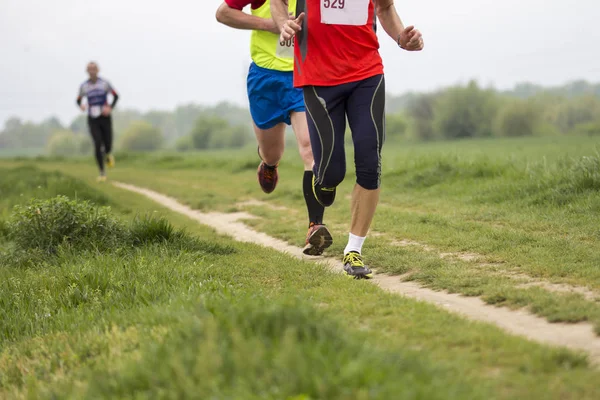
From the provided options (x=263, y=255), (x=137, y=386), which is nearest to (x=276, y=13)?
(x=263, y=255)

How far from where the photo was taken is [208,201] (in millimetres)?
11109

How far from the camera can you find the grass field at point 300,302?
2.44 m

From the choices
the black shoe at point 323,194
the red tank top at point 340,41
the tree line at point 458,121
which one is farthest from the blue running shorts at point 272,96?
the tree line at point 458,121

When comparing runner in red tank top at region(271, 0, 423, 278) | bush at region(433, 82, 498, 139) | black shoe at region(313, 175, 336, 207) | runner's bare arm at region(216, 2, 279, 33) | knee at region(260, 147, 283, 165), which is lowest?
black shoe at region(313, 175, 336, 207)

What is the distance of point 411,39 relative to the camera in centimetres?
522

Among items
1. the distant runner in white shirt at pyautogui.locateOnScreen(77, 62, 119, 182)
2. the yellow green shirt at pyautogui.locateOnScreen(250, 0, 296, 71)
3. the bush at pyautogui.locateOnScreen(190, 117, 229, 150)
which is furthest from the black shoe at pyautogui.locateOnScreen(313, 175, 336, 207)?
the bush at pyautogui.locateOnScreen(190, 117, 229, 150)

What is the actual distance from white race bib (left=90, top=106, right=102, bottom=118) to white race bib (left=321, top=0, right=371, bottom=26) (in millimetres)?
12920

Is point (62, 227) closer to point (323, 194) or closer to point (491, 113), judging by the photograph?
point (323, 194)

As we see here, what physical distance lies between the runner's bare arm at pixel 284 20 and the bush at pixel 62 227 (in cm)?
245

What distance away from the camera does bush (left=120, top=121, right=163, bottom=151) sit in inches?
4112

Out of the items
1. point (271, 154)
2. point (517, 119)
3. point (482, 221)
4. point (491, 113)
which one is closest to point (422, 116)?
point (491, 113)

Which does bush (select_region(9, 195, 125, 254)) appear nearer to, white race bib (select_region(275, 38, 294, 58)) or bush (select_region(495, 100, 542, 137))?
white race bib (select_region(275, 38, 294, 58))

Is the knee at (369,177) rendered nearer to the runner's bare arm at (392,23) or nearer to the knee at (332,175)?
the knee at (332,175)

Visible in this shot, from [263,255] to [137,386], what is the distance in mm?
3310
